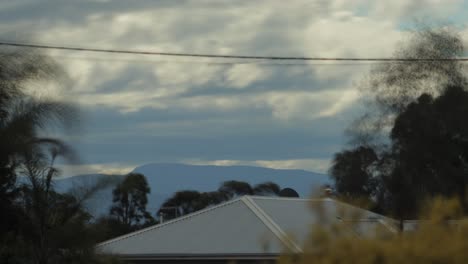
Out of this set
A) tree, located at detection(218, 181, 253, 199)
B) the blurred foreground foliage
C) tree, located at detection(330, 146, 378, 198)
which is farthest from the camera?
tree, located at detection(218, 181, 253, 199)

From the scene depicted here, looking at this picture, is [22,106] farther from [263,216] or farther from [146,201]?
[146,201]

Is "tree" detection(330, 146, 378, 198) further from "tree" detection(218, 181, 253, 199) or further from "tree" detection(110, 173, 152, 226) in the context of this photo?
"tree" detection(218, 181, 253, 199)

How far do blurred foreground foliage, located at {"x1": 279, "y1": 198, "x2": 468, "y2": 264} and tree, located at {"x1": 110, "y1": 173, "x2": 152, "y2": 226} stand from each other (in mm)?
48830

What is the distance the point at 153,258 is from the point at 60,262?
32.4 feet

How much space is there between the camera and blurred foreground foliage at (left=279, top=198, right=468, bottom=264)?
26.0ft

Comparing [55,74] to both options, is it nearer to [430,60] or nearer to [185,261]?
[185,261]

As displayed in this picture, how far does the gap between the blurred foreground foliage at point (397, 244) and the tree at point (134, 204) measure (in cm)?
4883

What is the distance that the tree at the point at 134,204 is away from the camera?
58.1 metres

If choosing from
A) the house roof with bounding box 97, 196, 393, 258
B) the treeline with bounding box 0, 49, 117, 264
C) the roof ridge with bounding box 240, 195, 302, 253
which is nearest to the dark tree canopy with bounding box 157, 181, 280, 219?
the house roof with bounding box 97, 196, 393, 258

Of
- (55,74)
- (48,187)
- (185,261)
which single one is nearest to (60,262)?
(48,187)

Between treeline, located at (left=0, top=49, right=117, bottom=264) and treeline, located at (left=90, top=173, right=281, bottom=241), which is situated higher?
treeline, located at (left=90, top=173, right=281, bottom=241)

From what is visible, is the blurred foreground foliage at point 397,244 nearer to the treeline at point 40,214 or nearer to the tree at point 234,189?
the treeline at point 40,214

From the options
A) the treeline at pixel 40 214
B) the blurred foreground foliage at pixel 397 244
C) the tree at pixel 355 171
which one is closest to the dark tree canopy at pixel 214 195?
the tree at pixel 355 171

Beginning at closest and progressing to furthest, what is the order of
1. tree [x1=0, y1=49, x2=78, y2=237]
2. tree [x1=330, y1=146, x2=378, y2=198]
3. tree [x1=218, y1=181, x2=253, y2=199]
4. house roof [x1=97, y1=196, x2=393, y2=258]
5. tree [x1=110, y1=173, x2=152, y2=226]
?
tree [x1=0, y1=49, x2=78, y2=237], house roof [x1=97, y1=196, x2=393, y2=258], tree [x1=330, y1=146, x2=378, y2=198], tree [x1=110, y1=173, x2=152, y2=226], tree [x1=218, y1=181, x2=253, y2=199]
